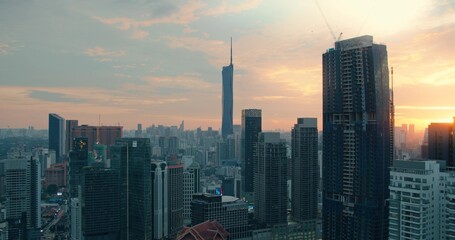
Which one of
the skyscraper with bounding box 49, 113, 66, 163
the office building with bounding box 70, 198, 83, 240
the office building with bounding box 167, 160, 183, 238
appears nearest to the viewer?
the office building with bounding box 70, 198, 83, 240

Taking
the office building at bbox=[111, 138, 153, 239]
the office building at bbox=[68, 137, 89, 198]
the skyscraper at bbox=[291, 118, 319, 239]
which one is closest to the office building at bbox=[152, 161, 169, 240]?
the office building at bbox=[111, 138, 153, 239]

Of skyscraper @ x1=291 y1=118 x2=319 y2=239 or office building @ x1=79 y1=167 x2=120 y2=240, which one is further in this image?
skyscraper @ x1=291 y1=118 x2=319 y2=239

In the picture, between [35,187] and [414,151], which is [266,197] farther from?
[35,187]

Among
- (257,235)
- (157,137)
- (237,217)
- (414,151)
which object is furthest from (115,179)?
(157,137)

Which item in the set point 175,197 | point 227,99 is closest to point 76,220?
point 175,197

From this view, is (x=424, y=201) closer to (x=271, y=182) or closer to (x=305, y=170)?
(x=271, y=182)

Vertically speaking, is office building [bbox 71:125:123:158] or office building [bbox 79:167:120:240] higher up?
office building [bbox 71:125:123:158]

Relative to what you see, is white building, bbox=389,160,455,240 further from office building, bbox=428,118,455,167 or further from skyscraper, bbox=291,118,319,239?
skyscraper, bbox=291,118,319,239

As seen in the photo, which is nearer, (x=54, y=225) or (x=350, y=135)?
(x=350, y=135)
